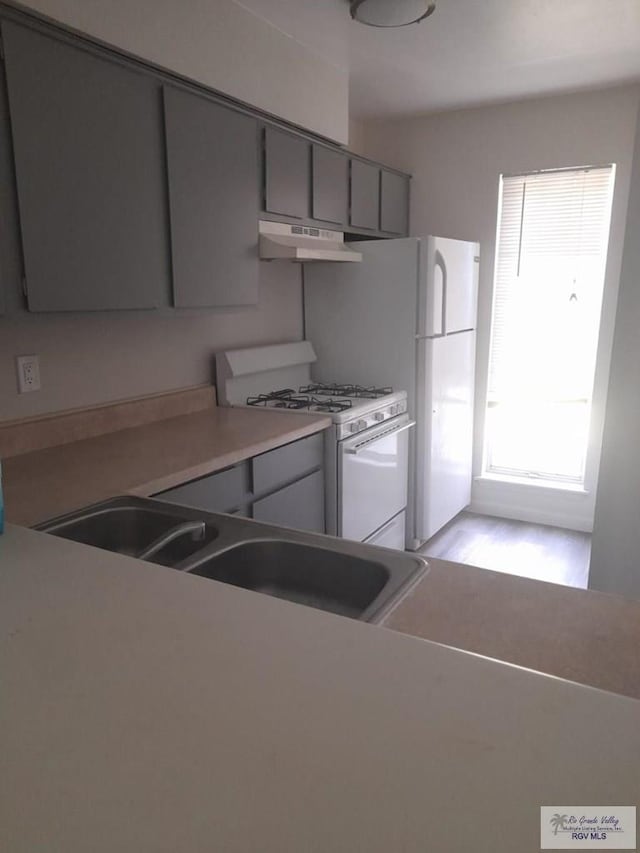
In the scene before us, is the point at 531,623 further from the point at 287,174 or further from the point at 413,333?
the point at 413,333

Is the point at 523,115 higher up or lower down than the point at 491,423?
Result: higher up

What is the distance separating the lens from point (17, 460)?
78.5 inches

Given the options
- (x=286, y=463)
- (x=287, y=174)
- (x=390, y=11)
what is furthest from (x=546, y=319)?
(x=286, y=463)

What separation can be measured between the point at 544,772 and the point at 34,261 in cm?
173

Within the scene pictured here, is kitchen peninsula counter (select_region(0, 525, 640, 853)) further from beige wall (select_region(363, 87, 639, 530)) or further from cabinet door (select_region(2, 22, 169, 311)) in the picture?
beige wall (select_region(363, 87, 639, 530))

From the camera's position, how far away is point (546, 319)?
3.90 m

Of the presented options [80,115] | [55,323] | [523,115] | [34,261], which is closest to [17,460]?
[55,323]

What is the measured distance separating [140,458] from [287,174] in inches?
60.9

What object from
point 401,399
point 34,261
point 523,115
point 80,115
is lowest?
point 401,399

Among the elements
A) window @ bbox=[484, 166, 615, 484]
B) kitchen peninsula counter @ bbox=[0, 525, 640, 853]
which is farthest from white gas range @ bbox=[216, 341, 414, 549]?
kitchen peninsula counter @ bbox=[0, 525, 640, 853]

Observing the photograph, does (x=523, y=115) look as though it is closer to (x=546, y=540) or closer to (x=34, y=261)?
(x=546, y=540)

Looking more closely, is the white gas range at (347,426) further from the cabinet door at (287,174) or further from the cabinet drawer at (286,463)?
the cabinet door at (287,174)

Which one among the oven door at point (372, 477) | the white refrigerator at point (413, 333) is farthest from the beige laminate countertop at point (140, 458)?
the white refrigerator at point (413, 333)

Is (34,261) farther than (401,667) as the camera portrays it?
Yes
